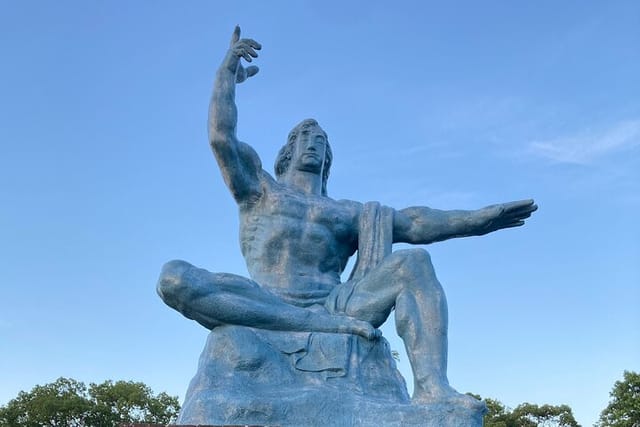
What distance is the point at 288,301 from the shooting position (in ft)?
27.6

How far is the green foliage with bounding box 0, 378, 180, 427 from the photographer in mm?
30547

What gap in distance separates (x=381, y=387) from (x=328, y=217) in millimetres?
2194

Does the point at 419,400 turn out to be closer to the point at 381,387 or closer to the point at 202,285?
the point at 381,387

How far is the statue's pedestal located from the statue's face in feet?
8.14

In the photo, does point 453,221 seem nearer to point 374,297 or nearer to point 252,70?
point 374,297

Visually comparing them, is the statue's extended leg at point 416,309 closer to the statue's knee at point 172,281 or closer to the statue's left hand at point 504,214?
the statue's left hand at point 504,214

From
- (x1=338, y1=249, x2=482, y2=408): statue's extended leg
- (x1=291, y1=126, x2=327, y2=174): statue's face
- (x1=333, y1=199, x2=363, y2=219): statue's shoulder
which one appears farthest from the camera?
(x1=291, y1=126, x2=327, y2=174): statue's face

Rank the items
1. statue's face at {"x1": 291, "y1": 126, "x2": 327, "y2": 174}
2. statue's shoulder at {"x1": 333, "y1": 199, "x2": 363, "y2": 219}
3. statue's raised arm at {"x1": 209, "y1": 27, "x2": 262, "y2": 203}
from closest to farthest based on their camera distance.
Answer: statue's raised arm at {"x1": 209, "y1": 27, "x2": 262, "y2": 203}, statue's shoulder at {"x1": 333, "y1": 199, "x2": 363, "y2": 219}, statue's face at {"x1": 291, "y1": 126, "x2": 327, "y2": 174}

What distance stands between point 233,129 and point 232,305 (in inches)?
82.1

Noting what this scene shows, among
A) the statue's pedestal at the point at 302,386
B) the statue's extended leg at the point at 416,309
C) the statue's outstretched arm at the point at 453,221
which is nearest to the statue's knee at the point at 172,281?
the statue's pedestal at the point at 302,386

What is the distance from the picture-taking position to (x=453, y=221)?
908 cm

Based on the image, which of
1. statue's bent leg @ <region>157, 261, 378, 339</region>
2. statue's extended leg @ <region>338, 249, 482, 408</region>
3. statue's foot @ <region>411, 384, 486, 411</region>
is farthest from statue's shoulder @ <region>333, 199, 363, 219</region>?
statue's foot @ <region>411, 384, 486, 411</region>

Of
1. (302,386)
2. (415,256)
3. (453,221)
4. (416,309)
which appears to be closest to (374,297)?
(416,309)

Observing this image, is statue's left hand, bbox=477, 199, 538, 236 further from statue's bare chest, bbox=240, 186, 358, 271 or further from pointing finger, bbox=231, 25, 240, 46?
pointing finger, bbox=231, 25, 240, 46
